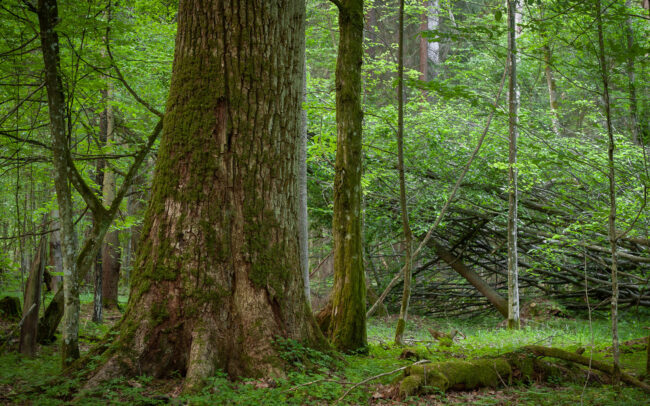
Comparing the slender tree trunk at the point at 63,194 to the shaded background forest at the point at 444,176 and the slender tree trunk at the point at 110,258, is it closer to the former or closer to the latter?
the shaded background forest at the point at 444,176

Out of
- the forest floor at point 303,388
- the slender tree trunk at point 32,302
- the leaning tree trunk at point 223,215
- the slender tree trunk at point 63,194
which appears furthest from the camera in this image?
the slender tree trunk at point 32,302

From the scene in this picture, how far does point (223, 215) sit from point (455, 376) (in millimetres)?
2466

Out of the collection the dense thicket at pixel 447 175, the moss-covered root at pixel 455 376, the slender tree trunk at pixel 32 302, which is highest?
the dense thicket at pixel 447 175

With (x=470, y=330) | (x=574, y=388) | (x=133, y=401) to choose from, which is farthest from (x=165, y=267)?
(x=470, y=330)

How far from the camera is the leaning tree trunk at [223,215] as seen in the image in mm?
3689

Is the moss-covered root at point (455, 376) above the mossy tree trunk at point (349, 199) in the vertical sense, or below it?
below

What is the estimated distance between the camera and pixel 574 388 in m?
4.14

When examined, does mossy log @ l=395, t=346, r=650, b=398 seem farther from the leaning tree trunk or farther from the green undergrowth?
the leaning tree trunk

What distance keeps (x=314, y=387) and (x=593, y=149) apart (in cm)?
955

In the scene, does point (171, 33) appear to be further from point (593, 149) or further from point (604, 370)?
point (593, 149)

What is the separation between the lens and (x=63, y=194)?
4.00 m

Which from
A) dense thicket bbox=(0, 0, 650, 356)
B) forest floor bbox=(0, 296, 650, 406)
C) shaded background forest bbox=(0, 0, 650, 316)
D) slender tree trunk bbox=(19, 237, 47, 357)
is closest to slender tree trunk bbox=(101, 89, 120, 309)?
shaded background forest bbox=(0, 0, 650, 316)

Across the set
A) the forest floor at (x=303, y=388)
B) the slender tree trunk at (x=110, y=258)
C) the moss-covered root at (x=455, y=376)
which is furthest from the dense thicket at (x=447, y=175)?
the moss-covered root at (x=455, y=376)

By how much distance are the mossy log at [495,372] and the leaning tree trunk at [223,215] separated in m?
0.98
